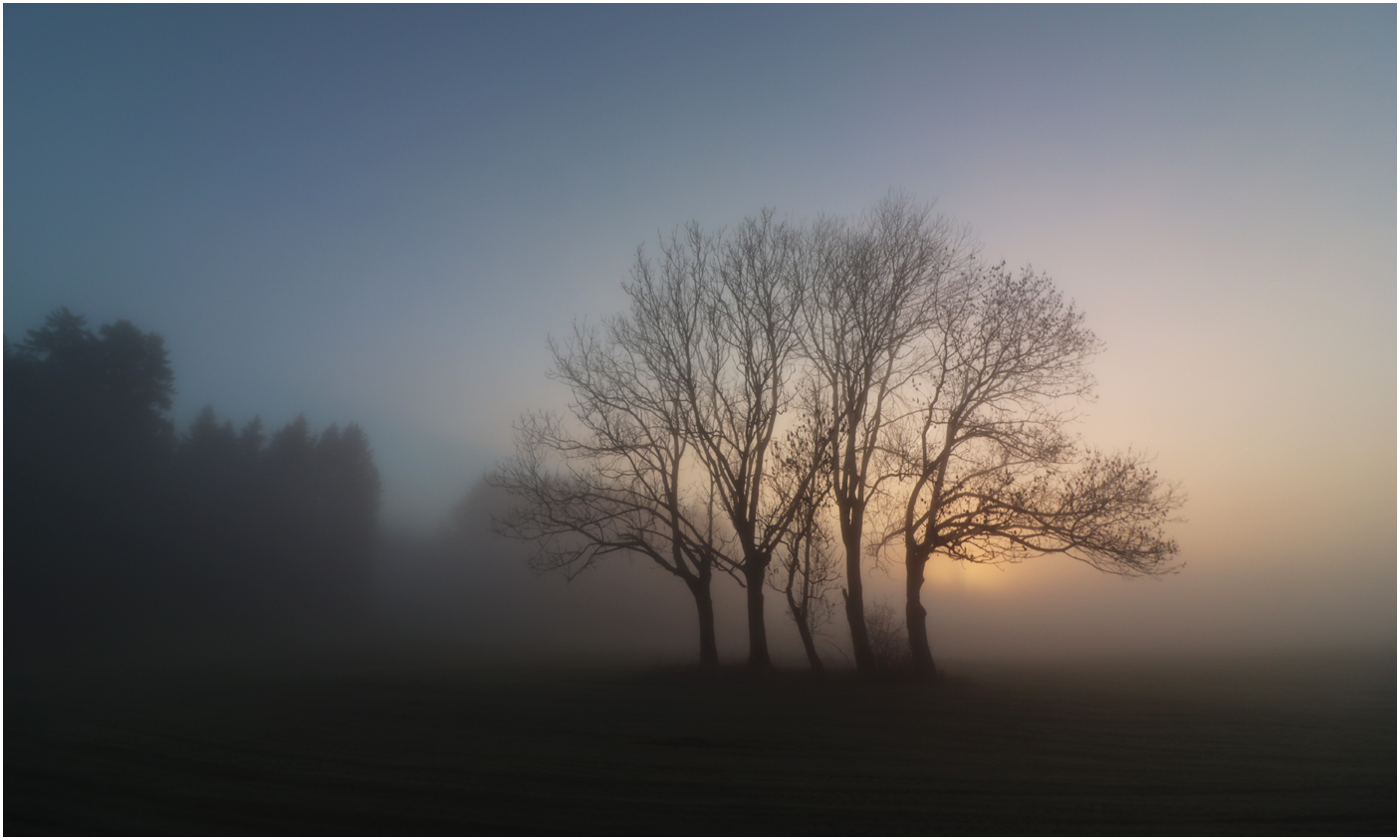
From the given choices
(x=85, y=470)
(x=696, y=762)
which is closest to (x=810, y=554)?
(x=696, y=762)

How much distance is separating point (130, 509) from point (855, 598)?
46.2 meters

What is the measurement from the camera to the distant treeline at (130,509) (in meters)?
38.1

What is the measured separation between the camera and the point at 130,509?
4388cm

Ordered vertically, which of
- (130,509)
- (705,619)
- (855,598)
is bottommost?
(705,619)

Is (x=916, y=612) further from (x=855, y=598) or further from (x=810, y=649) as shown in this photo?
(x=810, y=649)

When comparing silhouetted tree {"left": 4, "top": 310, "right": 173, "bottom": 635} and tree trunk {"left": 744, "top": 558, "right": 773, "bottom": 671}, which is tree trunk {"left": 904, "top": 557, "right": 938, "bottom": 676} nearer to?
tree trunk {"left": 744, "top": 558, "right": 773, "bottom": 671}

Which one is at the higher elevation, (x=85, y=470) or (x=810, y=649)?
(x=85, y=470)

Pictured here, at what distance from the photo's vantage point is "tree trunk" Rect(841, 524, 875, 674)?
19.9m

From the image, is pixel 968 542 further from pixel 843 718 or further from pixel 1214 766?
pixel 1214 766

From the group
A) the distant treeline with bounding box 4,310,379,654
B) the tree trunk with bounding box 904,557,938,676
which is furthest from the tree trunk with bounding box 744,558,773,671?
the distant treeline with bounding box 4,310,379,654

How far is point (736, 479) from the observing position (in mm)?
21781

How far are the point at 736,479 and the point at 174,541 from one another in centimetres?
4589

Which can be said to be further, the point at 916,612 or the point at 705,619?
the point at 705,619

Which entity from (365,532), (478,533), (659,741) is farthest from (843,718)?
(478,533)
